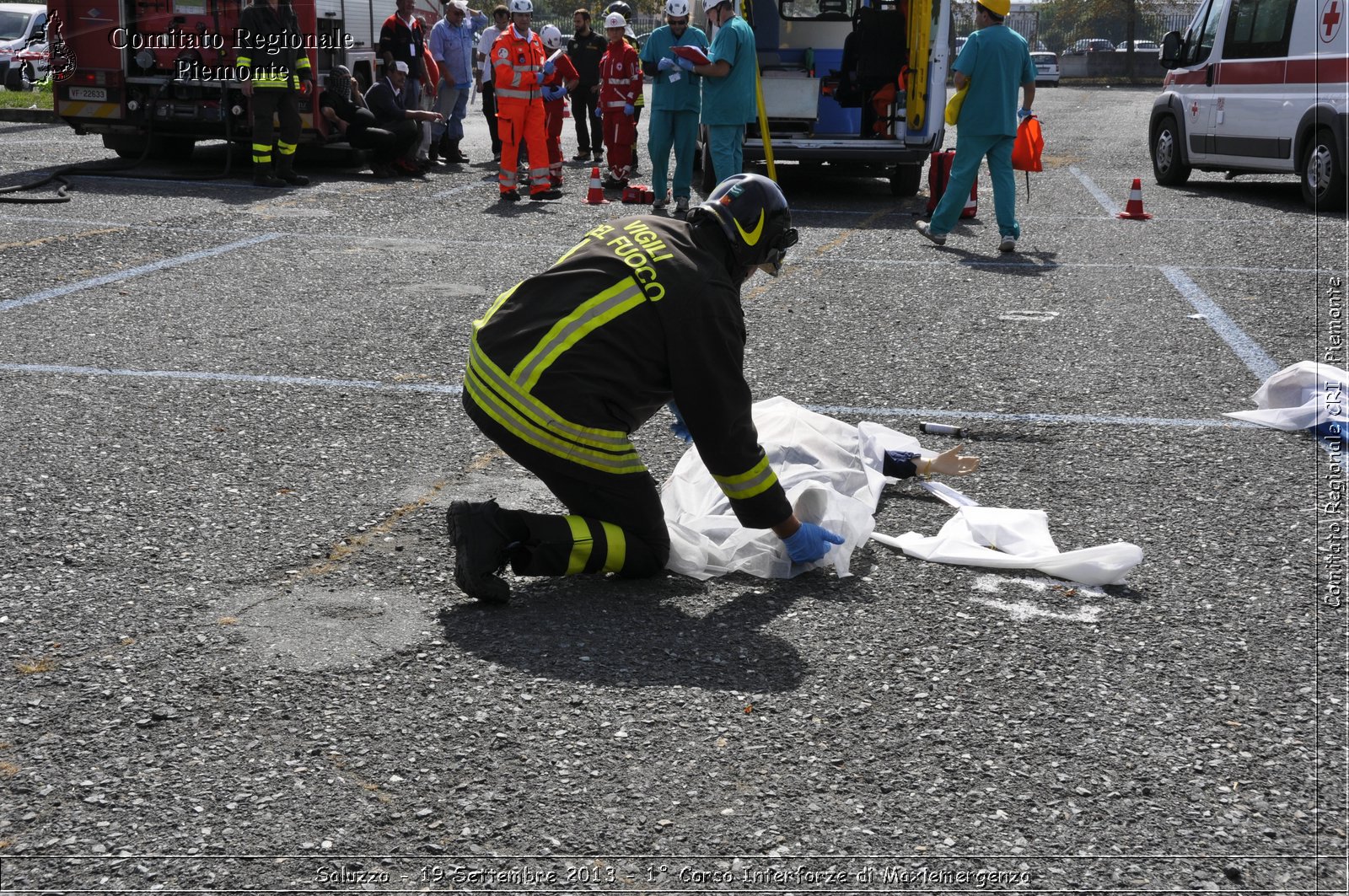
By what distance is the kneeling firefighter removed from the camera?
382cm

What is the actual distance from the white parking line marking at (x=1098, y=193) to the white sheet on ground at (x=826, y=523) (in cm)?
918

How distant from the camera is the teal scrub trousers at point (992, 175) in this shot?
10.4 meters

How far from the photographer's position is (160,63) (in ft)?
46.8

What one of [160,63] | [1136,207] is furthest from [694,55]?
[160,63]

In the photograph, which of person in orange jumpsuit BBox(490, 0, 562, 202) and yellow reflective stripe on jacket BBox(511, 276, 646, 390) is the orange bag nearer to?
person in orange jumpsuit BBox(490, 0, 562, 202)

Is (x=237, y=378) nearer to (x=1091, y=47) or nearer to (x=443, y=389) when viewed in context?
(x=443, y=389)

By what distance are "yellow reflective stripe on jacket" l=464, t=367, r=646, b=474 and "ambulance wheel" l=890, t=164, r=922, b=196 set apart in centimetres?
1070

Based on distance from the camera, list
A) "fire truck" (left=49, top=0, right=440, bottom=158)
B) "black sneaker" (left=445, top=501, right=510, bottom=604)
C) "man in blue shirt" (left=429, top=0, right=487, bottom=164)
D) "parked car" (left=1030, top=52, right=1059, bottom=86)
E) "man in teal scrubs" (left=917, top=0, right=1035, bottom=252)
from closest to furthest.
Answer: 1. "black sneaker" (left=445, top=501, right=510, bottom=604)
2. "man in teal scrubs" (left=917, top=0, right=1035, bottom=252)
3. "fire truck" (left=49, top=0, right=440, bottom=158)
4. "man in blue shirt" (left=429, top=0, right=487, bottom=164)
5. "parked car" (left=1030, top=52, right=1059, bottom=86)

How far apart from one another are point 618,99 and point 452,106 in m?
3.34

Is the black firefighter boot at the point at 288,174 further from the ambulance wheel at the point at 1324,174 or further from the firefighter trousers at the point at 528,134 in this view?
the ambulance wheel at the point at 1324,174

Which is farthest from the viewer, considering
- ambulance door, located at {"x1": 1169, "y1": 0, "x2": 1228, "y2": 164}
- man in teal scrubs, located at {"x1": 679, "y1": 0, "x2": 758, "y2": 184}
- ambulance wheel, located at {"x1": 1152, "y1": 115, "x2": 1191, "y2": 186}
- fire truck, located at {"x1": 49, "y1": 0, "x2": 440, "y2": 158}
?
ambulance wheel, located at {"x1": 1152, "y1": 115, "x2": 1191, "y2": 186}

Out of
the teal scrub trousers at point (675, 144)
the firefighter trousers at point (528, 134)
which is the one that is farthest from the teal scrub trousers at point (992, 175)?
the firefighter trousers at point (528, 134)

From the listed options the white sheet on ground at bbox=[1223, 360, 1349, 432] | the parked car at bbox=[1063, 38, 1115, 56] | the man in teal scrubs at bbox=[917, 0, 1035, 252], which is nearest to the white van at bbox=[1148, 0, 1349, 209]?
the man in teal scrubs at bbox=[917, 0, 1035, 252]

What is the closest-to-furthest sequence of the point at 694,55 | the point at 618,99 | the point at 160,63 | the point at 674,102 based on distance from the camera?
the point at 694,55 < the point at 674,102 < the point at 618,99 < the point at 160,63
